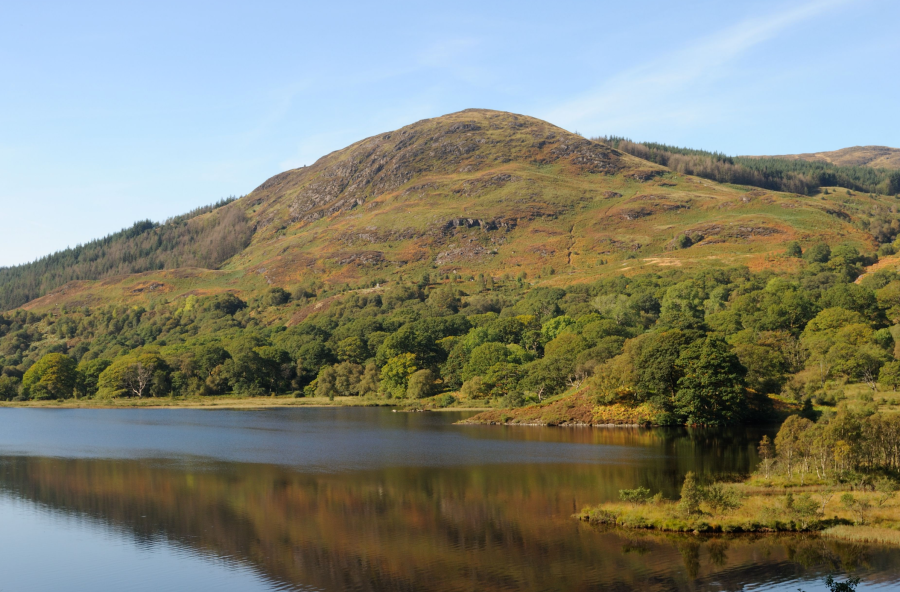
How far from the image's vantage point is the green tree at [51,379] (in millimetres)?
160125

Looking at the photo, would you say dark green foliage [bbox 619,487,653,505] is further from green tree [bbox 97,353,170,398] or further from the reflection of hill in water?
green tree [bbox 97,353,170,398]

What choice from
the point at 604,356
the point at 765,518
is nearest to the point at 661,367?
the point at 604,356

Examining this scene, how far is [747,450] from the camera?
69062 mm

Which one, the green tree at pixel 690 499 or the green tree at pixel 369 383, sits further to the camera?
the green tree at pixel 369 383

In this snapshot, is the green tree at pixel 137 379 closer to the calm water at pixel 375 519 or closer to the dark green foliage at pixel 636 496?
the calm water at pixel 375 519

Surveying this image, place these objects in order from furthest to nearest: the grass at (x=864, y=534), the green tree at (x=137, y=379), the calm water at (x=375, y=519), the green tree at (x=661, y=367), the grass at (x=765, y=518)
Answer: the green tree at (x=137, y=379) → the green tree at (x=661, y=367) → the grass at (x=765, y=518) → the grass at (x=864, y=534) → the calm water at (x=375, y=519)

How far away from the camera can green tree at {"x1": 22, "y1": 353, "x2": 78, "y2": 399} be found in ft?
525

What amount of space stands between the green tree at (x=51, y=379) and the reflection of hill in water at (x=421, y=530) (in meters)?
109

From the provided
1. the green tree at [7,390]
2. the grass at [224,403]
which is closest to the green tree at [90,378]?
the grass at [224,403]

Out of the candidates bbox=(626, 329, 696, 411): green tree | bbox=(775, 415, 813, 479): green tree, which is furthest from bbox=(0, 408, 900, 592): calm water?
bbox=(626, 329, 696, 411): green tree

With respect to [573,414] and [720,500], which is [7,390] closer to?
[573,414]

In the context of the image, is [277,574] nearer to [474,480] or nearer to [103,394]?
[474,480]

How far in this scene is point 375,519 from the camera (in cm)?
4459

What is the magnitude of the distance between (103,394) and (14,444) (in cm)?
7475
